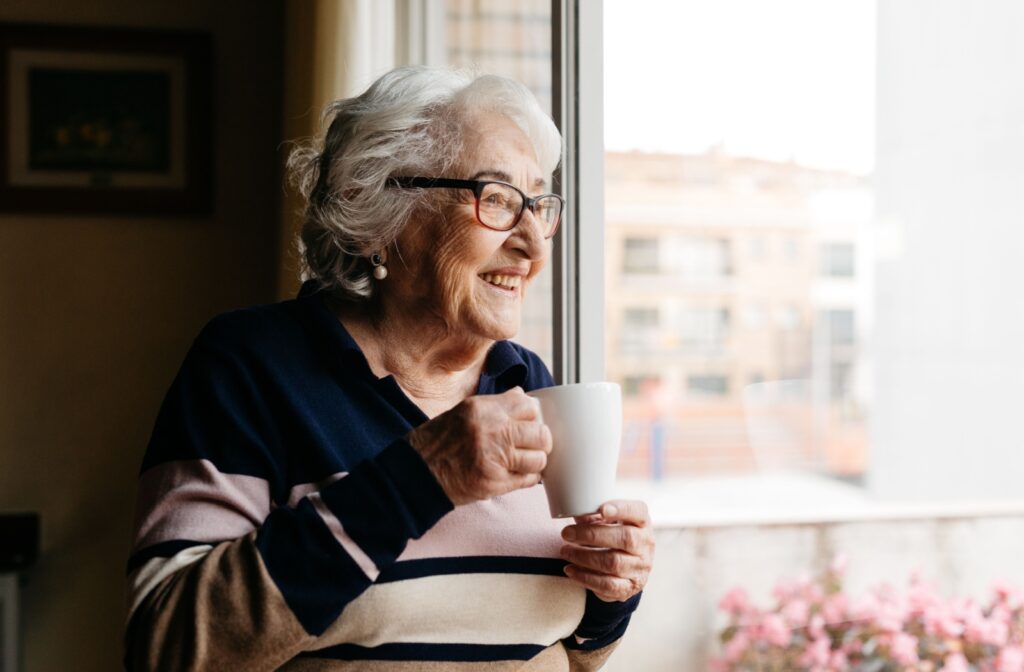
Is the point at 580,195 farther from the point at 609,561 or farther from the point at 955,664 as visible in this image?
the point at 955,664

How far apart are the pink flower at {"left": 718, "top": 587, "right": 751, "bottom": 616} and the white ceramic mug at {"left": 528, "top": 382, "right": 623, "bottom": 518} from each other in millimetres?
982

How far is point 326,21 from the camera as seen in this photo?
6.40ft

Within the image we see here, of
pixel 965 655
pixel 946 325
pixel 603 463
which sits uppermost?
pixel 946 325

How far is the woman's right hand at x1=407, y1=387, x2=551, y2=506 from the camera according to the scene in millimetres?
892

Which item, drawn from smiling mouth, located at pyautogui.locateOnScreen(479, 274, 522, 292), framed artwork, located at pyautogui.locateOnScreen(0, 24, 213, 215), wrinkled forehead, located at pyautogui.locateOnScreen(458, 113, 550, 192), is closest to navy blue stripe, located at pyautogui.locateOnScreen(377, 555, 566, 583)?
smiling mouth, located at pyautogui.locateOnScreen(479, 274, 522, 292)

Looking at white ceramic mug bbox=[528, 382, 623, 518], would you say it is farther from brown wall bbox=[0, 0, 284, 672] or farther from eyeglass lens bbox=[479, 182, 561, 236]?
brown wall bbox=[0, 0, 284, 672]

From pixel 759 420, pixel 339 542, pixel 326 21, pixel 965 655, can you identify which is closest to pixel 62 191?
pixel 326 21

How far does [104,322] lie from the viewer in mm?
2848

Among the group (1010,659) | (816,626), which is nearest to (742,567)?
(816,626)

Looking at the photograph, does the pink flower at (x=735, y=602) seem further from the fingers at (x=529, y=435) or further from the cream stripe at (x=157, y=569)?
the cream stripe at (x=157, y=569)

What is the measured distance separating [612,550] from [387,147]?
22.0 inches

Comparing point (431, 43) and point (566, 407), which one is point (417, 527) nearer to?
point (566, 407)

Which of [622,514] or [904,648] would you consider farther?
[904,648]

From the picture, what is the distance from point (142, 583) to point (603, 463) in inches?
19.0
